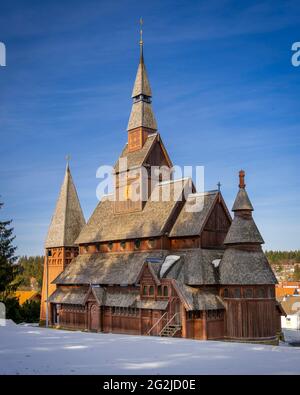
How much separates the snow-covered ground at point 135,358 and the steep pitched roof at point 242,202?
15.4 metres

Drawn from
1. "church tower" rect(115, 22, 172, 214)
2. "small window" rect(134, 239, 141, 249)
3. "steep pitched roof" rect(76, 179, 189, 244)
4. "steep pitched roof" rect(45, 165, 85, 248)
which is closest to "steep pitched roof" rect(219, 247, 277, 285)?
"steep pitched roof" rect(76, 179, 189, 244)

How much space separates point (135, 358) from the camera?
63.2 ft

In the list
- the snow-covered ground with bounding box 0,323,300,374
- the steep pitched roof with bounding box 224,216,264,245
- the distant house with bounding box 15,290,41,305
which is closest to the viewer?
the snow-covered ground with bounding box 0,323,300,374

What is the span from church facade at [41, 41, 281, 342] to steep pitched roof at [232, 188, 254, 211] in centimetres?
8

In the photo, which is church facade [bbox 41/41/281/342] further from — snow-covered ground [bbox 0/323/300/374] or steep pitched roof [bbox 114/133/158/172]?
snow-covered ground [bbox 0/323/300/374]

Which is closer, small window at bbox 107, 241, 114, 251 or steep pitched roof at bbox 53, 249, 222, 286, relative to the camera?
steep pitched roof at bbox 53, 249, 222, 286

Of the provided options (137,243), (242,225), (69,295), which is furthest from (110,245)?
(242,225)

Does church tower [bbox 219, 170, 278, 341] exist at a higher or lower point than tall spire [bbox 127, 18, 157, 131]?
lower

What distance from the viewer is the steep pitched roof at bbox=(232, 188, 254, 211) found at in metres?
38.4

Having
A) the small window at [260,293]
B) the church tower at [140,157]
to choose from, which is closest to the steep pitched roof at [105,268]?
the church tower at [140,157]

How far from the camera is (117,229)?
1903 inches

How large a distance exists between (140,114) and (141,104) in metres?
1.12
